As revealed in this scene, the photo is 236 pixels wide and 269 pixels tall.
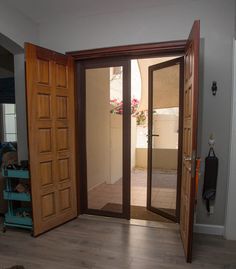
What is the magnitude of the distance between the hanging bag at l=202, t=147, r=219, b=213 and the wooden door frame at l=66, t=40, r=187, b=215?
1270 mm

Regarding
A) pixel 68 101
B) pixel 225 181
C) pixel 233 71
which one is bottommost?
pixel 225 181

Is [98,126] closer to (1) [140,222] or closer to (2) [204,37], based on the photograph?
(1) [140,222]

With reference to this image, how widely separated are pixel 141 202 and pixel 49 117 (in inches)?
79.4

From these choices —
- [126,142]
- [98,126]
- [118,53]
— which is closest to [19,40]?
[118,53]

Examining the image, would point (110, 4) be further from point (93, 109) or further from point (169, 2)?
point (93, 109)

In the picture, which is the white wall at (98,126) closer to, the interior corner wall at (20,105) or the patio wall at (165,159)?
the interior corner wall at (20,105)

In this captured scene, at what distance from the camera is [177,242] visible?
92.4 inches

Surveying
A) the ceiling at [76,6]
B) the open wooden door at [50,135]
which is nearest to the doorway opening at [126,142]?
the open wooden door at [50,135]

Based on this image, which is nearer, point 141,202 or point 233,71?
point 233,71

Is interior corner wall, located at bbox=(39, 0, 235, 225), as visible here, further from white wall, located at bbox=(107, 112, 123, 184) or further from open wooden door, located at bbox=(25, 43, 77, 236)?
white wall, located at bbox=(107, 112, 123, 184)

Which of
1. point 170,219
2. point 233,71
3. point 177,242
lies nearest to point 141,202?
point 170,219

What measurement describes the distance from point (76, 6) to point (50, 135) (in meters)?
1.58

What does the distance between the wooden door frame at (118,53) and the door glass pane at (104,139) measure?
254 millimetres

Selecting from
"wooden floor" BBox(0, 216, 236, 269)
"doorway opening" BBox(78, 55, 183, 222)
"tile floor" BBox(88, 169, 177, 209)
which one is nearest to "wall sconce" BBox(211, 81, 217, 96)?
"doorway opening" BBox(78, 55, 183, 222)
